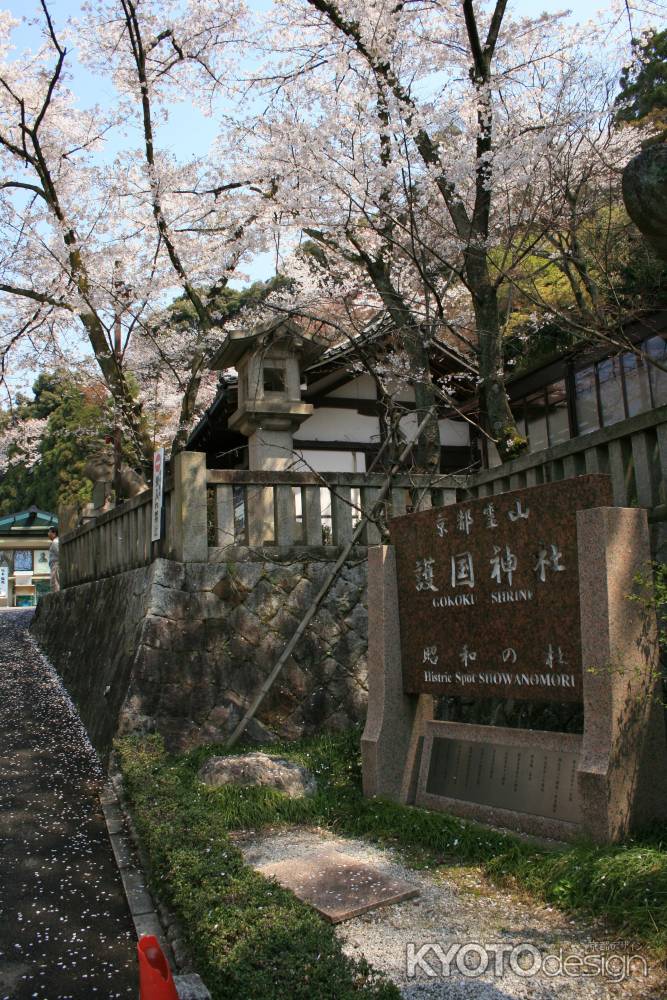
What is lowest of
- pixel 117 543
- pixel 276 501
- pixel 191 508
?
pixel 117 543

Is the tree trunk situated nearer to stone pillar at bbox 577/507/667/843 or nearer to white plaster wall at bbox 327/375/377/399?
stone pillar at bbox 577/507/667/843

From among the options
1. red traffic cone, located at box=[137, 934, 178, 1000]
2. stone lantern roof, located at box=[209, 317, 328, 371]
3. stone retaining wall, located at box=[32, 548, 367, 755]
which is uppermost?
stone lantern roof, located at box=[209, 317, 328, 371]

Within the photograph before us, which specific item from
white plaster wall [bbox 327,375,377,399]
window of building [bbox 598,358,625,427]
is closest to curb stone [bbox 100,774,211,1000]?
white plaster wall [bbox 327,375,377,399]

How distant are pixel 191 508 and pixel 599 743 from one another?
5212mm

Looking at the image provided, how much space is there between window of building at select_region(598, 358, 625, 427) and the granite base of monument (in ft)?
33.4

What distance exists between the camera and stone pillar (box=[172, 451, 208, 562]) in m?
8.48

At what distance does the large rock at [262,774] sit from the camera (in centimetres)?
664

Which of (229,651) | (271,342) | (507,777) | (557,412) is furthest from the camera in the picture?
(557,412)

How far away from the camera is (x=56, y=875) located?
5.48 metres

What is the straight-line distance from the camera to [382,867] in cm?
502

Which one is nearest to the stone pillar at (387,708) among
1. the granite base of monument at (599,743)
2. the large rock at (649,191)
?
the granite base of monument at (599,743)

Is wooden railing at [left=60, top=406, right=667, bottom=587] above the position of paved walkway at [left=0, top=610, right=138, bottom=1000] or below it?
above

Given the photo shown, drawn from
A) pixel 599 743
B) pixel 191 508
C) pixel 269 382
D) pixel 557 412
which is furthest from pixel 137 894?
pixel 557 412

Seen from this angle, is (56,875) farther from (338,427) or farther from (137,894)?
(338,427)
